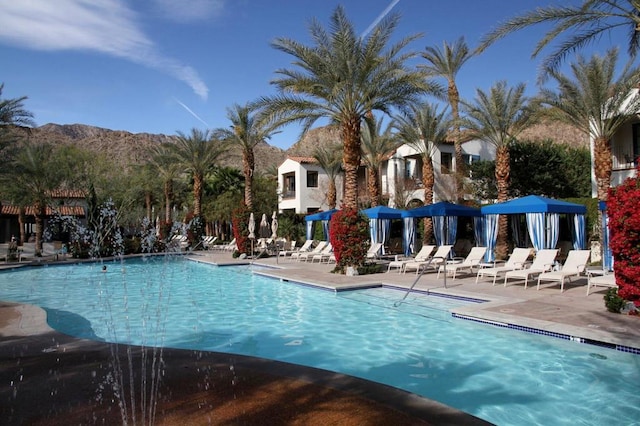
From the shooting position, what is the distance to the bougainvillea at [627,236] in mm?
7777

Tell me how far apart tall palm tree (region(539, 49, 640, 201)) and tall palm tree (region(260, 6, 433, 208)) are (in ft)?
18.4

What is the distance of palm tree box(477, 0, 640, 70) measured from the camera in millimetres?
10617

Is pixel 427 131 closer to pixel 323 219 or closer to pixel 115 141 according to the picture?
pixel 323 219

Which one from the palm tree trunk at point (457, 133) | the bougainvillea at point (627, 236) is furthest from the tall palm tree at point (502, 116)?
the bougainvillea at point (627, 236)

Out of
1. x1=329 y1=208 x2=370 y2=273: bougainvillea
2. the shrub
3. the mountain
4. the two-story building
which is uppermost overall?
the mountain


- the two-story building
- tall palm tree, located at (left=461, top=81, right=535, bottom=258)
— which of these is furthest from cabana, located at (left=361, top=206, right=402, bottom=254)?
the two-story building

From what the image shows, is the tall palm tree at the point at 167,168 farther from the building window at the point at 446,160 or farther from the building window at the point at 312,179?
the building window at the point at 446,160

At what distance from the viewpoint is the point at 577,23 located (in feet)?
36.2

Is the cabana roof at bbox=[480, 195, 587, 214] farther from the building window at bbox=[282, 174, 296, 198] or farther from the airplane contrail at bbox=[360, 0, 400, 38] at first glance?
the building window at bbox=[282, 174, 296, 198]

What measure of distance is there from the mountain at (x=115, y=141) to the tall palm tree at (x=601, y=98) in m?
68.7

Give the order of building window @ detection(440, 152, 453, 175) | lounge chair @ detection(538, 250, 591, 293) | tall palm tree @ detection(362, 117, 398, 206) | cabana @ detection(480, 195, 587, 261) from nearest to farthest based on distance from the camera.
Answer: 1. lounge chair @ detection(538, 250, 591, 293)
2. cabana @ detection(480, 195, 587, 261)
3. tall palm tree @ detection(362, 117, 398, 206)
4. building window @ detection(440, 152, 453, 175)

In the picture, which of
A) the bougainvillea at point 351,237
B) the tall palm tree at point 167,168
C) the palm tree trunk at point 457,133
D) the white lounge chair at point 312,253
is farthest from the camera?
the tall palm tree at point 167,168

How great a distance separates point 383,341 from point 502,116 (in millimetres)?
15744

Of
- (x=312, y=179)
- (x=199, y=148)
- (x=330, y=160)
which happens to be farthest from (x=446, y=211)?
(x=312, y=179)
